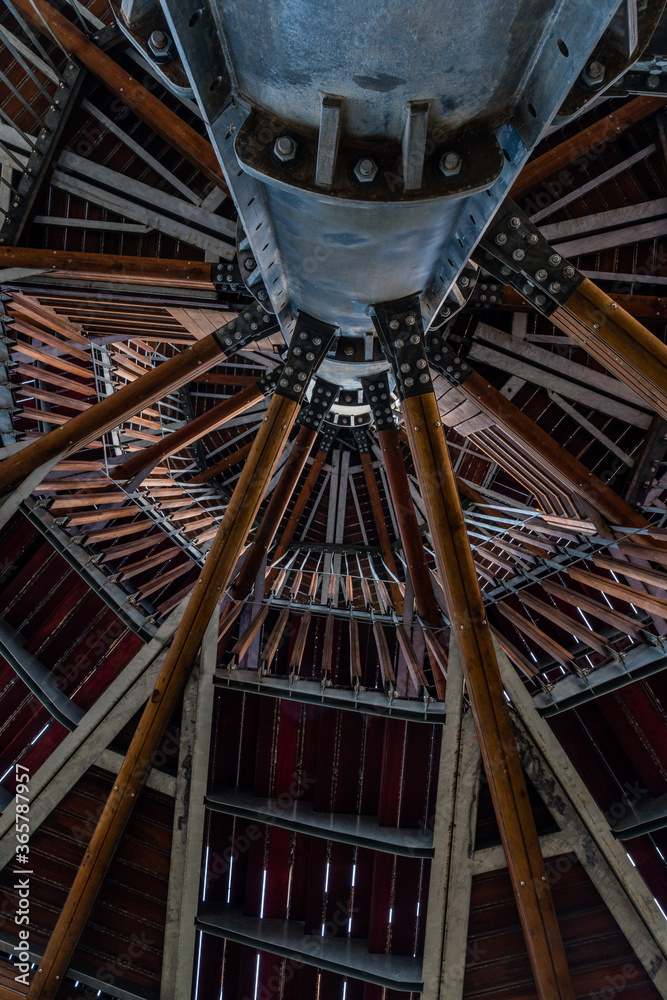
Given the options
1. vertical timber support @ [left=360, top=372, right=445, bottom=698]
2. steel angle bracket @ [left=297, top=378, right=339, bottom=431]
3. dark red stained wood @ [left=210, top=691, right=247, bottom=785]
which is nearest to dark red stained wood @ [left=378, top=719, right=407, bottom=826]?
vertical timber support @ [left=360, top=372, right=445, bottom=698]

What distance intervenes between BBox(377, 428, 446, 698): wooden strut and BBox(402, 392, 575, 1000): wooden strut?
2274 mm

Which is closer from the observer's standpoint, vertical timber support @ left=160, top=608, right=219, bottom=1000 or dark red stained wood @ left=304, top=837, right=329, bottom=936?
vertical timber support @ left=160, top=608, right=219, bottom=1000

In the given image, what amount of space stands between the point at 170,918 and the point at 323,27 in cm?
737

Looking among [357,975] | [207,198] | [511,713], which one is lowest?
[357,975]

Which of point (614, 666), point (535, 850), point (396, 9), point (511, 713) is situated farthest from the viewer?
point (614, 666)

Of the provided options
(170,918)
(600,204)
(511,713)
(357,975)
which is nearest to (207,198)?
(600,204)

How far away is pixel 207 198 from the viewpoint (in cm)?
995

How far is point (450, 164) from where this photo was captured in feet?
13.6

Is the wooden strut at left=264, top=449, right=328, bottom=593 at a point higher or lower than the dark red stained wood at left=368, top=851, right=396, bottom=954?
higher

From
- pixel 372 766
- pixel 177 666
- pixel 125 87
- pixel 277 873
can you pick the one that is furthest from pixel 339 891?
pixel 125 87

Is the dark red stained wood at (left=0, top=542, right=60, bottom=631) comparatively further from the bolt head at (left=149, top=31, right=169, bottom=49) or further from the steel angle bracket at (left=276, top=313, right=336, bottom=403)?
the bolt head at (left=149, top=31, right=169, bottom=49)

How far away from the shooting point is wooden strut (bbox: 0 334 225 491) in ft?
22.8

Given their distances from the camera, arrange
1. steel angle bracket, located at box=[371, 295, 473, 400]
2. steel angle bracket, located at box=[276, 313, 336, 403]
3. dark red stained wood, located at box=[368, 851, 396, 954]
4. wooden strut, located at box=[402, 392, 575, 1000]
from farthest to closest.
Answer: dark red stained wood, located at box=[368, 851, 396, 954] → steel angle bracket, located at box=[276, 313, 336, 403] → steel angle bracket, located at box=[371, 295, 473, 400] → wooden strut, located at box=[402, 392, 575, 1000]

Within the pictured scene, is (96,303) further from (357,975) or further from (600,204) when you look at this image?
(357,975)
